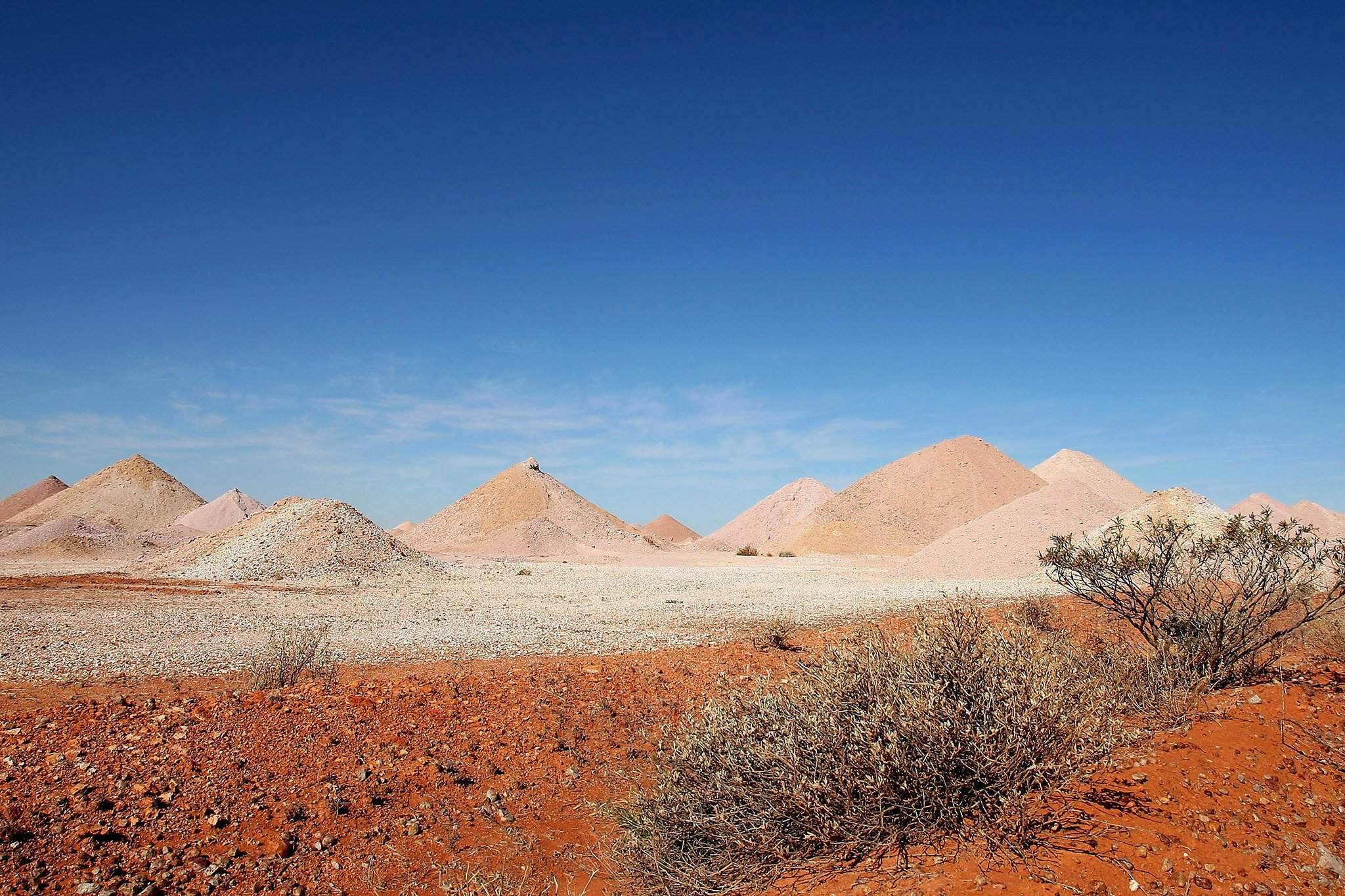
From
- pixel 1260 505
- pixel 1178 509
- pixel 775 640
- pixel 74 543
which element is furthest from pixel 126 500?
pixel 1260 505

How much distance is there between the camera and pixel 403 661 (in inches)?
436

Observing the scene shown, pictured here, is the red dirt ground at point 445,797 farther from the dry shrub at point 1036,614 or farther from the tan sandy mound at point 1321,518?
the tan sandy mound at point 1321,518

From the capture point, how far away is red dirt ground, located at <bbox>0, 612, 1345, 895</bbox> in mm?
3223

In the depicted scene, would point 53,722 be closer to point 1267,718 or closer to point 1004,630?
point 1004,630

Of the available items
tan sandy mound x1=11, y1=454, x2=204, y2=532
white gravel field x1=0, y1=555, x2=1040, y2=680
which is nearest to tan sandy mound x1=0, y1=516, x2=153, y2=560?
tan sandy mound x1=11, y1=454, x2=204, y2=532

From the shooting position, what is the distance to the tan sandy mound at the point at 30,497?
86375 mm

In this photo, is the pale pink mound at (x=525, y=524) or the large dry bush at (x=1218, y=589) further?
the pale pink mound at (x=525, y=524)

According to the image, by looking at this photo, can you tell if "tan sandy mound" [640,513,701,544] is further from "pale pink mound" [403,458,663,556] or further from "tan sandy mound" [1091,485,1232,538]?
"tan sandy mound" [1091,485,1232,538]

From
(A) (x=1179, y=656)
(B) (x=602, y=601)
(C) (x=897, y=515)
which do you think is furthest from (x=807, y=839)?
(C) (x=897, y=515)

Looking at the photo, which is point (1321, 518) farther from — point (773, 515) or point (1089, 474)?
point (773, 515)

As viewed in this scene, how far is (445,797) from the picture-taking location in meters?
5.62

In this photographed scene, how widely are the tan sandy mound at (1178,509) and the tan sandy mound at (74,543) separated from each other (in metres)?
52.3

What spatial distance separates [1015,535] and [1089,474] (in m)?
37.3

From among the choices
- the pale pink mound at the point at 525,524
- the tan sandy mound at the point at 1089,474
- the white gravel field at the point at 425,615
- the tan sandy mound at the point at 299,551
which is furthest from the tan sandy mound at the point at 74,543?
the tan sandy mound at the point at 1089,474
